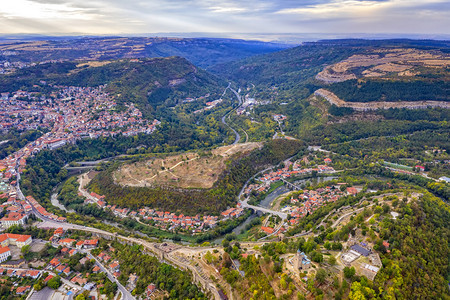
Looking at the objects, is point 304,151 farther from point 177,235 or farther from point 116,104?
point 116,104

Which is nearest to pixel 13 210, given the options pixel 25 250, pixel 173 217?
pixel 25 250

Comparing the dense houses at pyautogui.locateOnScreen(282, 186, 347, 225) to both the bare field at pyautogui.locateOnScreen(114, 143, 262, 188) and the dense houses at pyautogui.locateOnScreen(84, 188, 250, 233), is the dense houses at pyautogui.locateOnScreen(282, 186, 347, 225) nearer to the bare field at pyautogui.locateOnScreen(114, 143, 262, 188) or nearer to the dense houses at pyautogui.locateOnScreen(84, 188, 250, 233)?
the dense houses at pyautogui.locateOnScreen(84, 188, 250, 233)

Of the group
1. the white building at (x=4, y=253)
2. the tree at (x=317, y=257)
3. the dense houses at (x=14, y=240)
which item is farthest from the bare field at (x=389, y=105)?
the white building at (x=4, y=253)

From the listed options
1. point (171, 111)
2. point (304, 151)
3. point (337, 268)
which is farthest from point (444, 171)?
point (171, 111)

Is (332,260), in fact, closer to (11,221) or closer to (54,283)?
(54,283)

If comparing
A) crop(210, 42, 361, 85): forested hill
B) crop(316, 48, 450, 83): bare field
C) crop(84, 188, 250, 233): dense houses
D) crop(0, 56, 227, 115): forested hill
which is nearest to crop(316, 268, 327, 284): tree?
crop(84, 188, 250, 233): dense houses

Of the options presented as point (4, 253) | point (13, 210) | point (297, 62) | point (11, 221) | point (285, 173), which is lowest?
point (285, 173)
